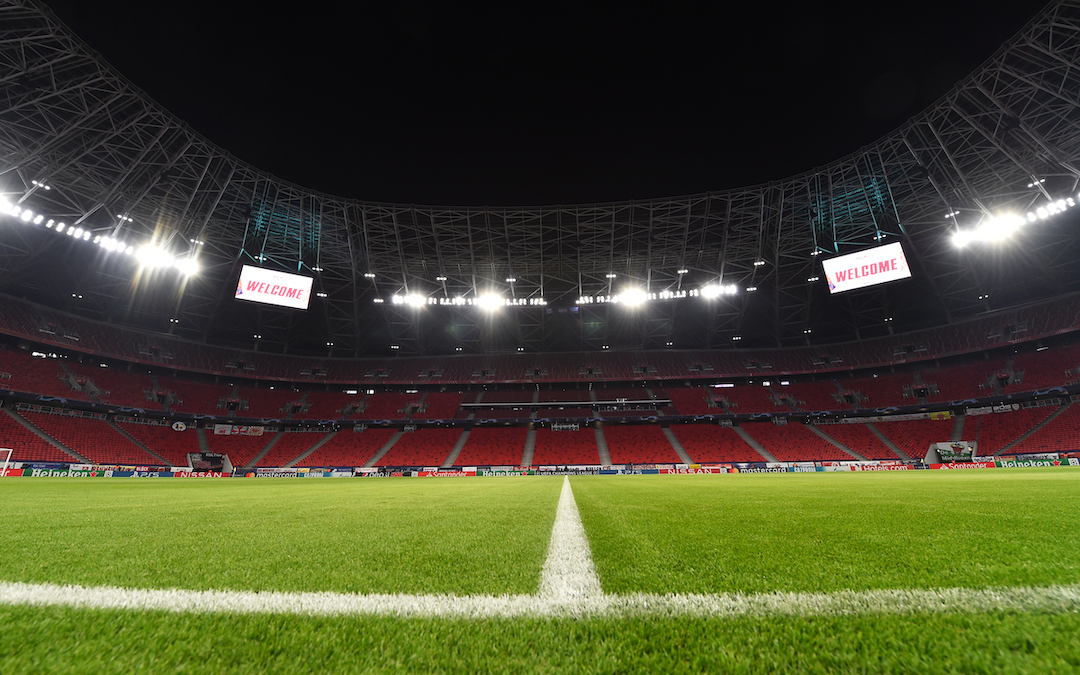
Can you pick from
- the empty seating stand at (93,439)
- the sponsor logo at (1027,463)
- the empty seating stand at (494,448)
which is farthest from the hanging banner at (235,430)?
the sponsor logo at (1027,463)

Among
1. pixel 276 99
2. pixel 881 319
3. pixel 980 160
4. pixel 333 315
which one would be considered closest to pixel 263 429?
pixel 333 315

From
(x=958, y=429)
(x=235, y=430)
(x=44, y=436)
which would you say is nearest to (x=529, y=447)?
(x=235, y=430)

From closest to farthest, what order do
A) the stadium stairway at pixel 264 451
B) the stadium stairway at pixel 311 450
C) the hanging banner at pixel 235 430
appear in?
1. the stadium stairway at pixel 264 451
2. the stadium stairway at pixel 311 450
3. the hanging banner at pixel 235 430

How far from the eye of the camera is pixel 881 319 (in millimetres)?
39125

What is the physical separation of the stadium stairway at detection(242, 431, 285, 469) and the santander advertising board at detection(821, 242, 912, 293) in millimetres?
46713

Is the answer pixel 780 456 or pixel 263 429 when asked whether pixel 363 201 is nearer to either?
pixel 263 429

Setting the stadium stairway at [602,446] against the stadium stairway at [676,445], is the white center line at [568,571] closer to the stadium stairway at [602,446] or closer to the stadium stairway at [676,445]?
the stadium stairway at [602,446]

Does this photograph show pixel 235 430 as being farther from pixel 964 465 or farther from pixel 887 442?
pixel 964 465

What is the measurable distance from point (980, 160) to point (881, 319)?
19.8 m

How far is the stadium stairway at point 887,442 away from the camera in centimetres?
3081

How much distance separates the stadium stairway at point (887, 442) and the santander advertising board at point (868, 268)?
597 inches

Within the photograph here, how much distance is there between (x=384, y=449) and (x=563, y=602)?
128 ft

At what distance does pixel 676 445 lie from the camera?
116 feet

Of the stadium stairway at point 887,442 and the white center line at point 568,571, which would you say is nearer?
the white center line at point 568,571
